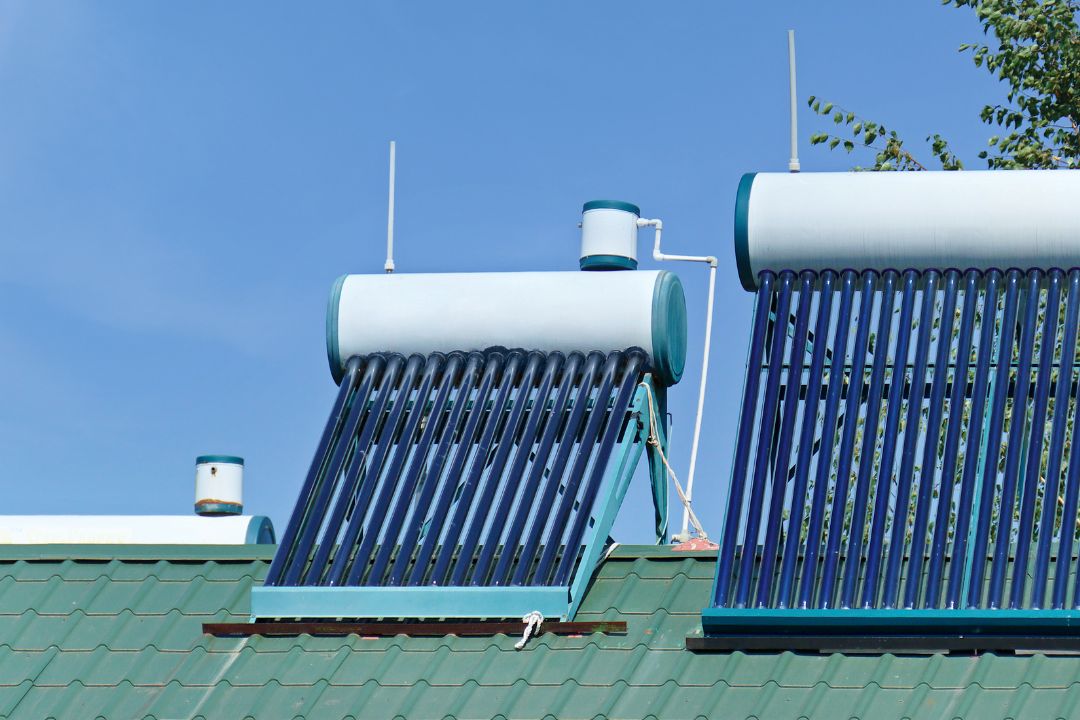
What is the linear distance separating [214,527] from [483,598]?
4.23m

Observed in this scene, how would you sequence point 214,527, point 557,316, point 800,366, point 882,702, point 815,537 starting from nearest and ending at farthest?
1. point 882,702
2. point 815,537
3. point 800,366
4. point 557,316
5. point 214,527

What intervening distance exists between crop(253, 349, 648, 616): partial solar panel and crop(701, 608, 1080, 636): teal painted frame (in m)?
0.91

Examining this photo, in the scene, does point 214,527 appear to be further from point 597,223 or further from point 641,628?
point 641,628

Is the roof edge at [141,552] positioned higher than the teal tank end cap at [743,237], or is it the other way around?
the teal tank end cap at [743,237]

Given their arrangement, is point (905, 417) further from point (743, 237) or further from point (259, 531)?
point (259, 531)

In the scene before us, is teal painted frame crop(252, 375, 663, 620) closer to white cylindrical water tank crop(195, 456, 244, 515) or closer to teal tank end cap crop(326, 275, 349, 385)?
teal tank end cap crop(326, 275, 349, 385)

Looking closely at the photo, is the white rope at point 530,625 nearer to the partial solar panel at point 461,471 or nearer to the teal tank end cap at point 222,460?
the partial solar panel at point 461,471

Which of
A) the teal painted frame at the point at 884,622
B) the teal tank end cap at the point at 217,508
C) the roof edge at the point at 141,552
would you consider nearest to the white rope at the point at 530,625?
the teal painted frame at the point at 884,622

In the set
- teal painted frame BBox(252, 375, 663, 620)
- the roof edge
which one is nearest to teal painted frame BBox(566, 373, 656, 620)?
teal painted frame BBox(252, 375, 663, 620)

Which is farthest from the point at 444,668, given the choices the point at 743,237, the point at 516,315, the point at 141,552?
the point at 743,237

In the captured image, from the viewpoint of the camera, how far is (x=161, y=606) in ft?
35.0

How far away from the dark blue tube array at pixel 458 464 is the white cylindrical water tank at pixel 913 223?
1047mm

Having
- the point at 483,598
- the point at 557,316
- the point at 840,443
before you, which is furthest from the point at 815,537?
the point at 557,316

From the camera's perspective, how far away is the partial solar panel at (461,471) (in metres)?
10.3
